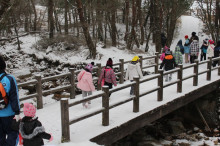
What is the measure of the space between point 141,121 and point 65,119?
2.83m

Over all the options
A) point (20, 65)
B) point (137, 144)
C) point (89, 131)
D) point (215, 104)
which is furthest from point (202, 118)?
point (20, 65)

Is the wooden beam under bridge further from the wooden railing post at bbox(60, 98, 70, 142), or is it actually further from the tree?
the tree

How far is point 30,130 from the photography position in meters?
4.77

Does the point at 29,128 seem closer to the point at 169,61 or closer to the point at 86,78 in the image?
the point at 86,78

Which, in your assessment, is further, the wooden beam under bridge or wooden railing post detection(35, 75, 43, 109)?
wooden railing post detection(35, 75, 43, 109)

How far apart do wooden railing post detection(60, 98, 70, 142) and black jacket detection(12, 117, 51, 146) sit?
98 cm

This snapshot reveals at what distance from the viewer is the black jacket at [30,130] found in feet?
15.6

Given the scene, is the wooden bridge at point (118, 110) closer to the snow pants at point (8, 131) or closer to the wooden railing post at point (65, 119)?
the wooden railing post at point (65, 119)

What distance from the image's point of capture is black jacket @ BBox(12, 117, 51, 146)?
15.6 ft

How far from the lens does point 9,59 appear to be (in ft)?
74.4

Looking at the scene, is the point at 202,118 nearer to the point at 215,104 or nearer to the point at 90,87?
the point at 215,104

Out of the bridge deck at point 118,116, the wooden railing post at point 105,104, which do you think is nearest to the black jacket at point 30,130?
the bridge deck at point 118,116

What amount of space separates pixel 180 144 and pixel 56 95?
24.9 ft

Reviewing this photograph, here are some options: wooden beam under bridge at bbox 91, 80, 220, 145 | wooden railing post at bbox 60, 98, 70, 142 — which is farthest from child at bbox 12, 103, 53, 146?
wooden beam under bridge at bbox 91, 80, 220, 145
